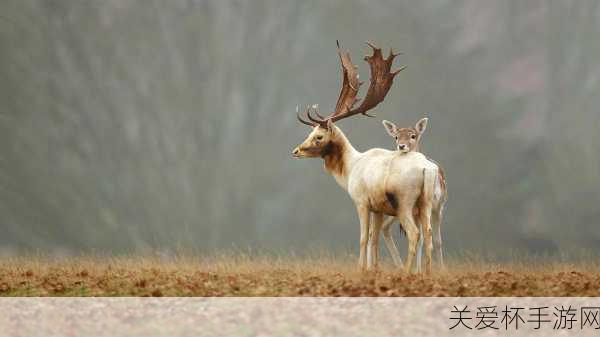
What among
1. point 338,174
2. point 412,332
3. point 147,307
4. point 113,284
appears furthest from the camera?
point 338,174

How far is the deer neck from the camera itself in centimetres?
1067

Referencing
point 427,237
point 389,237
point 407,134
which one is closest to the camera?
point 427,237

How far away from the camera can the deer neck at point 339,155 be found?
10.7 m

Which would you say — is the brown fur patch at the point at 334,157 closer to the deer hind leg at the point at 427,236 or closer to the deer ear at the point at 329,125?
the deer ear at the point at 329,125

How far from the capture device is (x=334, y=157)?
10.8 m

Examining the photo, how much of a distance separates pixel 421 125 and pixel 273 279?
8.16ft

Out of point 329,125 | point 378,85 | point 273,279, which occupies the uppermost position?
point 378,85

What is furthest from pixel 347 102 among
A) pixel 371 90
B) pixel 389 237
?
pixel 389 237

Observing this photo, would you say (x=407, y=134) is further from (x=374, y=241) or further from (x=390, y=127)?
(x=374, y=241)

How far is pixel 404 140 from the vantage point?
994 centimetres

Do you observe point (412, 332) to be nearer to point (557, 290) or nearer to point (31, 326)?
point (557, 290)

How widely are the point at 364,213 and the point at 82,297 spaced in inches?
131

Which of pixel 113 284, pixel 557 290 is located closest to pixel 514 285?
pixel 557 290

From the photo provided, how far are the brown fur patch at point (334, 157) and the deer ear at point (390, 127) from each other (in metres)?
0.83
